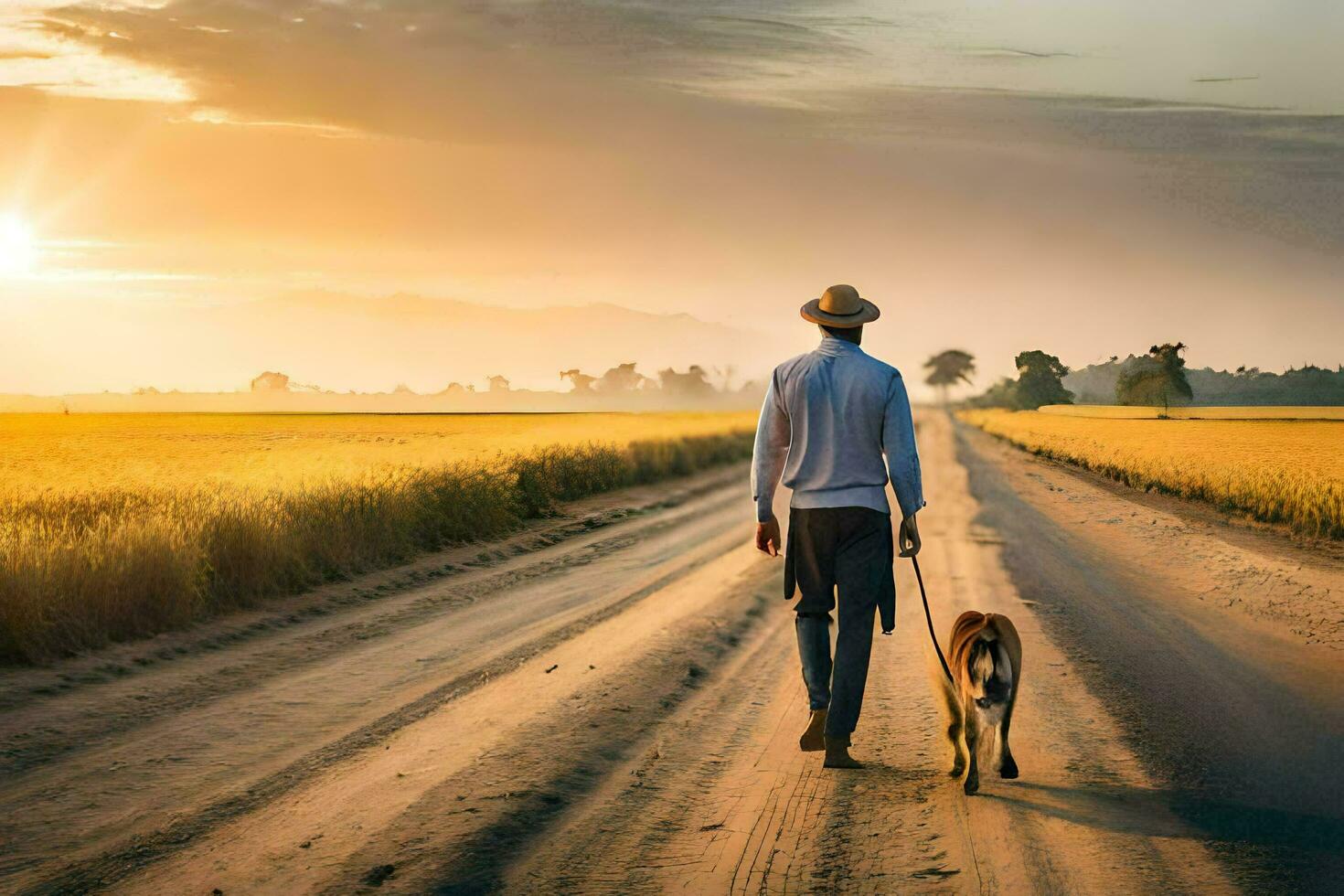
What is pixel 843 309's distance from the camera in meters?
5.67

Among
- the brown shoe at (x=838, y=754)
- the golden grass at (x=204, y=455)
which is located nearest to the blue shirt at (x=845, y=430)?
the brown shoe at (x=838, y=754)

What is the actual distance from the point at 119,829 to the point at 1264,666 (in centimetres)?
778

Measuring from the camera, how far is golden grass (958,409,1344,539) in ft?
66.1

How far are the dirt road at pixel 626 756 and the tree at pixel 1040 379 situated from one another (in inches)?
2779

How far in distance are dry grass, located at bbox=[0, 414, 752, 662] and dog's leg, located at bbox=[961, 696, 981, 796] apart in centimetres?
686

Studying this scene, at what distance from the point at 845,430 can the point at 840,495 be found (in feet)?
1.11

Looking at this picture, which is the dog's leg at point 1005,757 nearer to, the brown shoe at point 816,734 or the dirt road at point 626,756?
the dirt road at point 626,756

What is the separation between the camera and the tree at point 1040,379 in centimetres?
7931

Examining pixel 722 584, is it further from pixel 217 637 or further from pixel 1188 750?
pixel 1188 750

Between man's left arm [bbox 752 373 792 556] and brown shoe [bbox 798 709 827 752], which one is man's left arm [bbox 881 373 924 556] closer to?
man's left arm [bbox 752 373 792 556]

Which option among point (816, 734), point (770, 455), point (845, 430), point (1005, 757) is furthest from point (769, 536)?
point (1005, 757)

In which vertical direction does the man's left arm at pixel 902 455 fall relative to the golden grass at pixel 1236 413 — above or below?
below

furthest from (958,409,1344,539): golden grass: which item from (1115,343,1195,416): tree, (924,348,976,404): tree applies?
(924,348,976,404): tree

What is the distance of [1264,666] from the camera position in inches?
321
